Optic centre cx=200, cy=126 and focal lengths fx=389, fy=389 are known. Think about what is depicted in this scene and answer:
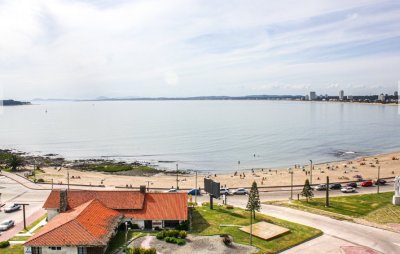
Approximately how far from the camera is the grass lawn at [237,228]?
1567 inches

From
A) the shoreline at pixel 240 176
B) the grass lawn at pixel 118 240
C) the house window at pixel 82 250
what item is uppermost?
the house window at pixel 82 250

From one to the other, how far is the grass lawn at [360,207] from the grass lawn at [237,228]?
844cm

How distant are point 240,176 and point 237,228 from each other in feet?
145

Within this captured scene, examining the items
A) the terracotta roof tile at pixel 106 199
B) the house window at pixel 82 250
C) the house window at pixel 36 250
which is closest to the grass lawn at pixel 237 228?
the terracotta roof tile at pixel 106 199

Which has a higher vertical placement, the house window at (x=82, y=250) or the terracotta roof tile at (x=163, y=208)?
the terracotta roof tile at (x=163, y=208)

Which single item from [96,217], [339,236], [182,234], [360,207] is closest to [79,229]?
[96,217]

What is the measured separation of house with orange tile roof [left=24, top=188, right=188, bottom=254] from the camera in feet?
115

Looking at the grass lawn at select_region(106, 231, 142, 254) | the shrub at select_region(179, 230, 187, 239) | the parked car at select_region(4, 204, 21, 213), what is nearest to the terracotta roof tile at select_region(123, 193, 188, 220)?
the grass lawn at select_region(106, 231, 142, 254)

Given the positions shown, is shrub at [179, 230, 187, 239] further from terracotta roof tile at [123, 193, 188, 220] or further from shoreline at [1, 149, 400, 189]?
shoreline at [1, 149, 400, 189]

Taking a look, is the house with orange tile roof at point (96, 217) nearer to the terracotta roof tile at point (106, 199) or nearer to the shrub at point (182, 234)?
the terracotta roof tile at point (106, 199)

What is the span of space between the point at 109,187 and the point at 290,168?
4828 cm

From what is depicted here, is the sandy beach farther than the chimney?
Yes

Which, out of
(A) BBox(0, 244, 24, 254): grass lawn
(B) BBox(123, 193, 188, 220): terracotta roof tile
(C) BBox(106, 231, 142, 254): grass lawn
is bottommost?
(A) BBox(0, 244, 24, 254): grass lawn

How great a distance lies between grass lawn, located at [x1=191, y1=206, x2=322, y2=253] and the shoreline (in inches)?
981
